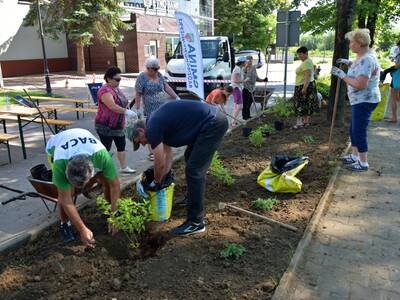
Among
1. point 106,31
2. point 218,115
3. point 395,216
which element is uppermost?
point 106,31

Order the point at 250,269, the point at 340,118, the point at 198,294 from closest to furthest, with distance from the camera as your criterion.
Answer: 1. the point at 198,294
2. the point at 250,269
3. the point at 340,118

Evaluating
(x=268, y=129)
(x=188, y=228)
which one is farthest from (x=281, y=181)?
(x=268, y=129)

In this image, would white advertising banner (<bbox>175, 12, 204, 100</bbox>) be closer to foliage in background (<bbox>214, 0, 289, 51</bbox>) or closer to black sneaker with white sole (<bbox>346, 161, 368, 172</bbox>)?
black sneaker with white sole (<bbox>346, 161, 368, 172</bbox>)

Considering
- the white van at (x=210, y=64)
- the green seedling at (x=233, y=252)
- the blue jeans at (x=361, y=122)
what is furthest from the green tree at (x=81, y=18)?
the green seedling at (x=233, y=252)

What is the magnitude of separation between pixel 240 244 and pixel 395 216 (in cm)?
193

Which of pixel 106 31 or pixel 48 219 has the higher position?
pixel 106 31

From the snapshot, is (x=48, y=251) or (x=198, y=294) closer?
(x=198, y=294)

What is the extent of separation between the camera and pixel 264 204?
4.43 metres

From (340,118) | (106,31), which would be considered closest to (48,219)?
(340,118)

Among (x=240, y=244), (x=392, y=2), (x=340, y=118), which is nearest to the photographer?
(x=240, y=244)

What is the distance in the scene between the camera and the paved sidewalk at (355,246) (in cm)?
308

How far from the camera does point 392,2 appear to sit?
1340 cm

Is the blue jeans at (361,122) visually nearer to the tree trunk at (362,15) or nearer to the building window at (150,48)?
the tree trunk at (362,15)

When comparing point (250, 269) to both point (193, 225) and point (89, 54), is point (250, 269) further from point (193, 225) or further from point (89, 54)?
point (89, 54)
